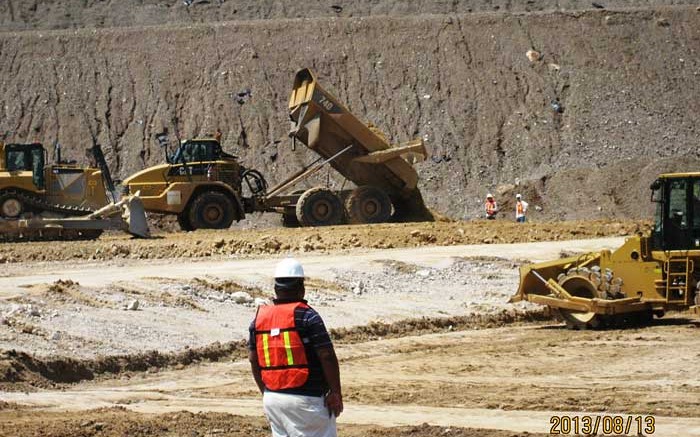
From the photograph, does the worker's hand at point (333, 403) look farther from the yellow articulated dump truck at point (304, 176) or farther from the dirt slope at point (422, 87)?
the dirt slope at point (422, 87)

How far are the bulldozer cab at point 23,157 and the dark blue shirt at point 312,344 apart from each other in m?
22.3

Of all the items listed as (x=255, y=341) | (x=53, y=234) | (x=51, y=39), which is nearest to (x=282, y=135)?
(x=51, y=39)

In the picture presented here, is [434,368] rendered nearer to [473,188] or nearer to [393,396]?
[393,396]

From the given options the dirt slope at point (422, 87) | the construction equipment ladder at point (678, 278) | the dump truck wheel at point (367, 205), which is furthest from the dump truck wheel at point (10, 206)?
the construction equipment ladder at point (678, 278)

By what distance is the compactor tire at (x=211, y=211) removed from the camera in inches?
1168

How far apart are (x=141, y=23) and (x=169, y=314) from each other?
123ft

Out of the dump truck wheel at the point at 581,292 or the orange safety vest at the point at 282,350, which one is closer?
the orange safety vest at the point at 282,350

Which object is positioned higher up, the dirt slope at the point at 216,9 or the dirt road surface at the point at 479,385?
the dirt slope at the point at 216,9

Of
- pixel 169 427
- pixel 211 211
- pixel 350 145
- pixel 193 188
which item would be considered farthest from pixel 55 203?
pixel 169 427

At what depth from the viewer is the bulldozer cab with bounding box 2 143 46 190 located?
2808cm

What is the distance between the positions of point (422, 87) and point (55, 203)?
2216 cm

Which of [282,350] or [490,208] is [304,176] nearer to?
[490,208]

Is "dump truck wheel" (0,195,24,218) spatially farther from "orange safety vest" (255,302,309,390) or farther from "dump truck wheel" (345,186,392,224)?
"orange safety vest" (255,302,309,390)

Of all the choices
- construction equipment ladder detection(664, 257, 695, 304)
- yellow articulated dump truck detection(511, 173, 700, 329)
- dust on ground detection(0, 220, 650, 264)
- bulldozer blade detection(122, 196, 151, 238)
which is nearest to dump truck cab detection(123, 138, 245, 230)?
dust on ground detection(0, 220, 650, 264)
